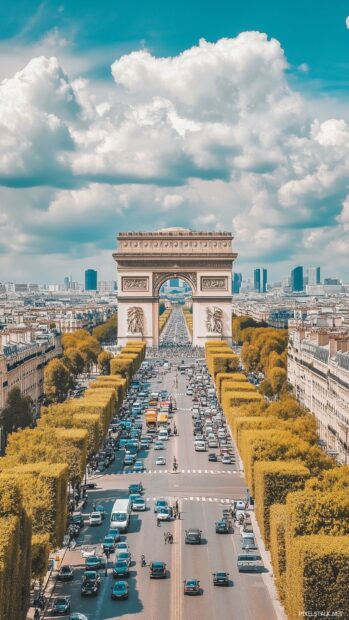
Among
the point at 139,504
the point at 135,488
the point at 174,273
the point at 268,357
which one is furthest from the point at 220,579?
the point at 174,273

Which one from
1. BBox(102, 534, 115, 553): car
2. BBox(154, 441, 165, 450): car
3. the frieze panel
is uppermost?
the frieze panel

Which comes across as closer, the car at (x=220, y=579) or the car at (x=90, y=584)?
the car at (x=90, y=584)

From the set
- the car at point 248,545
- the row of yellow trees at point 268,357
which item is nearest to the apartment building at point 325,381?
the row of yellow trees at point 268,357

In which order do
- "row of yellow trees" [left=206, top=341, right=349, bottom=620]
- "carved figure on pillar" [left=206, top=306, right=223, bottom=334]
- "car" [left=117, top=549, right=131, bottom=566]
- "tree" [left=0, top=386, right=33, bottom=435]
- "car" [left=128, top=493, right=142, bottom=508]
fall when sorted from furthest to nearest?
"carved figure on pillar" [left=206, top=306, right=223, bottom=334] < "tree" [left=0, top=386, right=33, bottom=435] < "car" [left=128, top=493, right=142, bottom=508] < "car" [left=117, top=549, right=131, bottom=566] < "row of yellow trees" [left=206, top=341, right=349, bottom=620]

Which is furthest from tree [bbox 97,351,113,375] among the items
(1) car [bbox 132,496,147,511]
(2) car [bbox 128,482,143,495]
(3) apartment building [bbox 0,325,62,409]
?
(1) car [bbox 132,496,147,511]

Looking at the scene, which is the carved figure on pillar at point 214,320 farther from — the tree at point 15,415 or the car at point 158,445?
the car at point 158,445

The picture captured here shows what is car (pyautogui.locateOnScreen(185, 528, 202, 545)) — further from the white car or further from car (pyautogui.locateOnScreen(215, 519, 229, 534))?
the white car

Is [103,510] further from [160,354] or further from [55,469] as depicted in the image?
[160,354]
